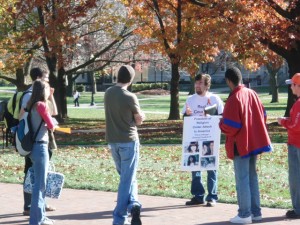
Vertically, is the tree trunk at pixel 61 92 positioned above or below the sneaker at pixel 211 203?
above

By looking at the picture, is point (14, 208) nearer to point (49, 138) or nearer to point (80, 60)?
point (49, 138)

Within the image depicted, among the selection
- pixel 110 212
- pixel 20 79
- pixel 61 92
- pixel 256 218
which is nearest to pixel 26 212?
pixel 110 212

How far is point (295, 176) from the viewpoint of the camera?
888 centimetres

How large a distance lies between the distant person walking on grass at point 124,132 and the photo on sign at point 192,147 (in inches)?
56.8

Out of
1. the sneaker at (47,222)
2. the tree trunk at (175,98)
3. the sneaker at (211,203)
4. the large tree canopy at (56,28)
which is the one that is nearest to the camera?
the sneaker at (47,222)

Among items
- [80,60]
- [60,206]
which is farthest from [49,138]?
[80,60]

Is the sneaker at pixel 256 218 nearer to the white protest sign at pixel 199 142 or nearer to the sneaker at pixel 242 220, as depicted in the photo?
the sneaker at pixel 242 220

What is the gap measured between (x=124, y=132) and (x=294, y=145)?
216cm

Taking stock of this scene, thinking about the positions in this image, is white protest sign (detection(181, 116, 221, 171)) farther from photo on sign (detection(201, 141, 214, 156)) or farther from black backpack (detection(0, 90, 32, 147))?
black backpack (detection(0, 90, 32, 147))

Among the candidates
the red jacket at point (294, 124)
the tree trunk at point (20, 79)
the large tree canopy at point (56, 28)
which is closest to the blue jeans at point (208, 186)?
the red jacket at point (294, 124)

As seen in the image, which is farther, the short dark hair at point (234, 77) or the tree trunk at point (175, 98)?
the tree trunk at point (175, 98)

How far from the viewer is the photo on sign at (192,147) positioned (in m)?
9.77

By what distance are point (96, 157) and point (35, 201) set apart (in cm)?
829

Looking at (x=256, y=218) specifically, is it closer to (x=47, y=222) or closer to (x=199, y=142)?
(x=199, y=142)
